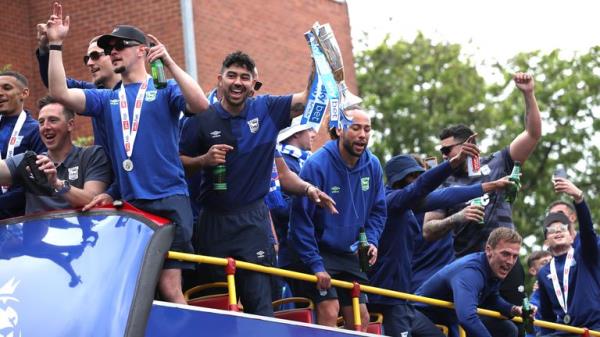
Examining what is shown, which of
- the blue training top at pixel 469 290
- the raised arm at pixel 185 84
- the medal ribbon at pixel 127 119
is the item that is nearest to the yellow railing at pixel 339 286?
the blue training top at pixel 469 290

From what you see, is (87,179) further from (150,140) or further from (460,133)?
(460,133)

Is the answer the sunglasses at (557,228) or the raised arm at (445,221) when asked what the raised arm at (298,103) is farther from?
the sunglasses at (557,228)

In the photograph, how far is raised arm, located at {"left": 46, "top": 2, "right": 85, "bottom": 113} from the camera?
8250mm

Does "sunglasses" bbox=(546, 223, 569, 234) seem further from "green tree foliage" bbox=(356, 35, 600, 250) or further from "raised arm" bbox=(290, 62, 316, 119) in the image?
"green tree foliage" bbox=(356, 35, 600, 250)

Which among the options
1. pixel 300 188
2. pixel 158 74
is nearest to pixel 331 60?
pixel 300 188

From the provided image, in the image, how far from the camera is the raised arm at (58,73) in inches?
325

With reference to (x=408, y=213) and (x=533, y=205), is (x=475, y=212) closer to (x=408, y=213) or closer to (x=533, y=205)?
(x=408, y=213)

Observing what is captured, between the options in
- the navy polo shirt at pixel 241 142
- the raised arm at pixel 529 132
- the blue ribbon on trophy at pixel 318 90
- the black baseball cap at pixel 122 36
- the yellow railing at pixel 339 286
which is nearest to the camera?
the yellow railing at pixel 339 286

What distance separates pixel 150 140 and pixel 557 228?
5.18m

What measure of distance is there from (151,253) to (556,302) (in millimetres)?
5528

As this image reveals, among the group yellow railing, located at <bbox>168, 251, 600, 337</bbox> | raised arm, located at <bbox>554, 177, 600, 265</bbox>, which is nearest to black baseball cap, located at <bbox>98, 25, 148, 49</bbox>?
yellow railing, located at <bbox>168, 251, 600, 337</bbox>

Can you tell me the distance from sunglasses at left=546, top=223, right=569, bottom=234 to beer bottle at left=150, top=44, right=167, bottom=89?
5313 mm

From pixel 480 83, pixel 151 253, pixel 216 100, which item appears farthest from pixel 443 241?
pixel 480 83

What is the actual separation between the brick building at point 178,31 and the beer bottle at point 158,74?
1274 centimetres
